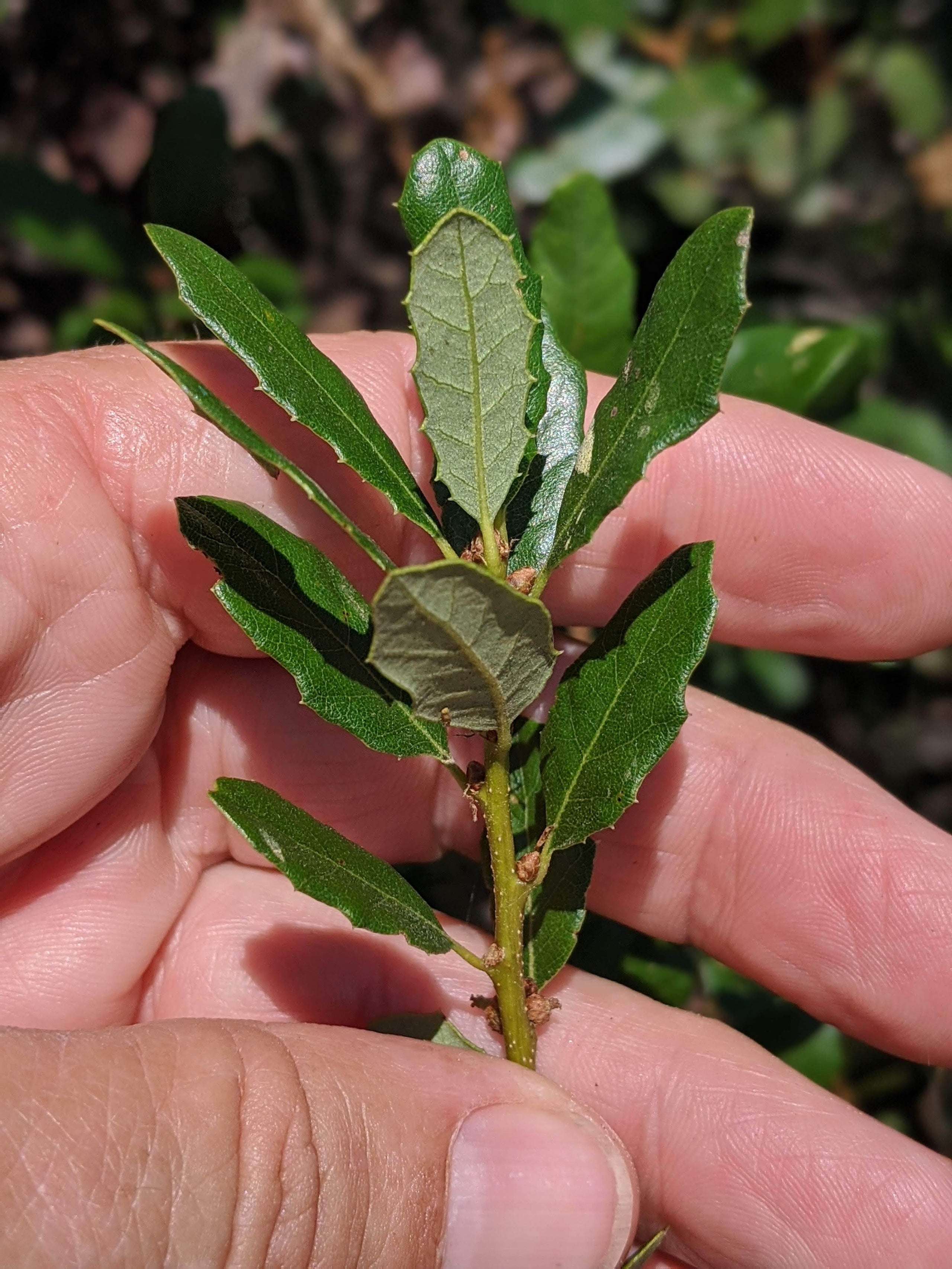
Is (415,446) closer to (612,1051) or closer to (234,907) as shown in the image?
(234,907)

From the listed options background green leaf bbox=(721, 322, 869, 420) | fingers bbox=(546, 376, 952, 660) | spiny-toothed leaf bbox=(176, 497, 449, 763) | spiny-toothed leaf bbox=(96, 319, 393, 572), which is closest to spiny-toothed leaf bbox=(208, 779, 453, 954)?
spiny-toothed leaf bbox=(176, 497, 449, 763)

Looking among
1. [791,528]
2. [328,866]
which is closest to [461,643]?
[328,866]

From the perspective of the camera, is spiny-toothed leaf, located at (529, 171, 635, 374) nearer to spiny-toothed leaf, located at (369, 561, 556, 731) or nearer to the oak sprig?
the oak sprig

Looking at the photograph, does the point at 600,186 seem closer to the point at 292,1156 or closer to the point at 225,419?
the point at 225,419

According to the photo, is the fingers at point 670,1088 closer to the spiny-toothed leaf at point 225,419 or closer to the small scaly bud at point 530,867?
the small scaly bud at point 530,867

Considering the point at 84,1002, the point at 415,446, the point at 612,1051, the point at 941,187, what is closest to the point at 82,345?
the point at 415,446

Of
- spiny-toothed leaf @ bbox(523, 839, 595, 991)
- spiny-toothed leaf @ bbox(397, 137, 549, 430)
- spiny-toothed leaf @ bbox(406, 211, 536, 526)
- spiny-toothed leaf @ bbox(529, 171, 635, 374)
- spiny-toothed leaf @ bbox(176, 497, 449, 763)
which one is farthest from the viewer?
spiny-toothed leaf @ bbox(529, 171, 635, 374)
